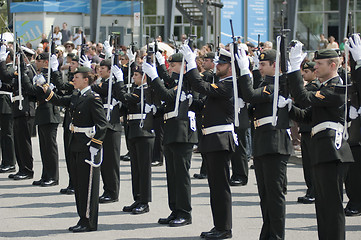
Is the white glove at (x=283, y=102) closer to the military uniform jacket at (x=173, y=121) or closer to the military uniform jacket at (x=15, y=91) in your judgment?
the military uniform jacket at (x=173, y=121)

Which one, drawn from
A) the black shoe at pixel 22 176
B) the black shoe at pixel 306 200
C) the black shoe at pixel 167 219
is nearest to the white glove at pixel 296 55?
the black shoe at pixel 167 219

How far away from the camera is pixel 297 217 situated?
949cm

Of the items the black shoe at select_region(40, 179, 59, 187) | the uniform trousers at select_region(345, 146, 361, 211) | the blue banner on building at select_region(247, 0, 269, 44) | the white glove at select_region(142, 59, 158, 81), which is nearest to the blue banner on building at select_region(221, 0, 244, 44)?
the blue banner on building at select_region(247, 0, 269, 44)

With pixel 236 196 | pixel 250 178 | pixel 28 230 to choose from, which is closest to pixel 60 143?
pixel 250 178

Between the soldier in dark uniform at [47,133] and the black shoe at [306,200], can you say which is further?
the soldier in dark uniform at [47,133]

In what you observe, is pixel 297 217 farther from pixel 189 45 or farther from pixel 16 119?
pixel 16 119

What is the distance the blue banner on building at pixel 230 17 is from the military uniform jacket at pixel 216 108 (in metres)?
12.7

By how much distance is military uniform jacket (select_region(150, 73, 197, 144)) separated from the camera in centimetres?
873

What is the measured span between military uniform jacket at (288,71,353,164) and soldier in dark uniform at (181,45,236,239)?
3.41 ft

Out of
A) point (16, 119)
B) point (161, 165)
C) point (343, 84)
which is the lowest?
point (161, 165)

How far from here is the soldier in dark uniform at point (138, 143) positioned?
980 cm

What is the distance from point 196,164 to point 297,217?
5102 millimetres

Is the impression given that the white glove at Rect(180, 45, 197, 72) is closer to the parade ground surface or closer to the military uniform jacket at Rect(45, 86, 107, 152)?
the military uniform jacket at Rect(45, 86, 107, 152)

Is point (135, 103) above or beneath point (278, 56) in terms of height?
beneath
